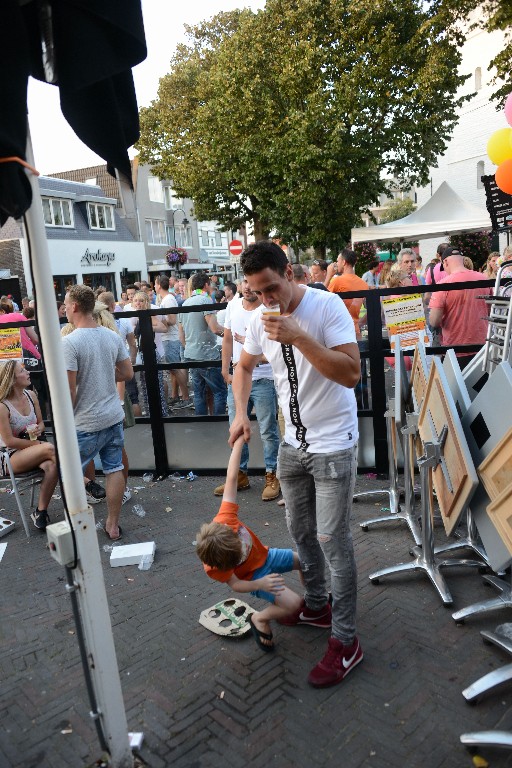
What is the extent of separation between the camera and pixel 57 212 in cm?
3353

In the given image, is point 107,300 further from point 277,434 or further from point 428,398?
point 428,398

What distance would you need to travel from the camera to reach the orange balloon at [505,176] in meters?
4.32

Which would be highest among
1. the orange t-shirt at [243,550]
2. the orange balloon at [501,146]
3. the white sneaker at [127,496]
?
the orange balloon at [501,146]

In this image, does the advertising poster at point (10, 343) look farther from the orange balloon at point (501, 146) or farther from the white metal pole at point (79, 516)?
the orange balloon at point (501, 146)

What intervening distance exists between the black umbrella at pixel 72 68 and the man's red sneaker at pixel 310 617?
256 centimetres

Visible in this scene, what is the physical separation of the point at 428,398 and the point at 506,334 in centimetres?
61

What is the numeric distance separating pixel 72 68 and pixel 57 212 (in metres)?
34.5

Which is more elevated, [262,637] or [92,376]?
[92,376]

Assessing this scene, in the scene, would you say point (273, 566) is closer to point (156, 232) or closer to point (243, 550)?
point (243, 550)

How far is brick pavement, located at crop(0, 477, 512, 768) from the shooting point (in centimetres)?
252

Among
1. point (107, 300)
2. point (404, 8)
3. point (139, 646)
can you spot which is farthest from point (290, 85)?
point (139, 646)

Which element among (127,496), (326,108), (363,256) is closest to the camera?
(127,496)

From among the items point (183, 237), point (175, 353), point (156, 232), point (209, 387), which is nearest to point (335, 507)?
point (209, 387)

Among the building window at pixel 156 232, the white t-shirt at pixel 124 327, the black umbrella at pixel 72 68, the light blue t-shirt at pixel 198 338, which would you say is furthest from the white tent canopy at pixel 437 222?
the building window at pixel 156 232
